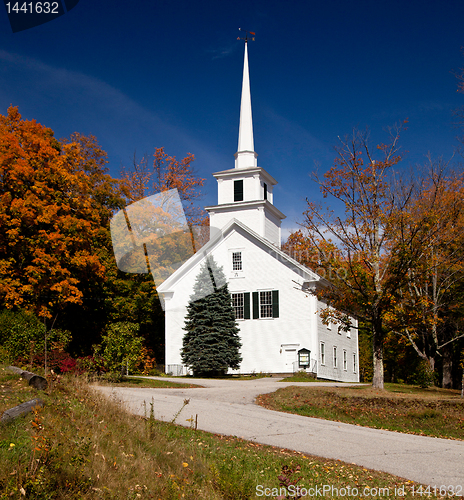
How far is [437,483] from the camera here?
6.62 m

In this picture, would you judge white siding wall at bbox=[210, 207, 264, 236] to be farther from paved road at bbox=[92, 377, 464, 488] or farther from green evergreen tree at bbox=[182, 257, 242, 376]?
paved road at bbox=[92, 377, 464, 488]

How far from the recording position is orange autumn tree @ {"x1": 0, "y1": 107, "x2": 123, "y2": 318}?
23844mm

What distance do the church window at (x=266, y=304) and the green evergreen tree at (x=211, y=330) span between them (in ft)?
4.99

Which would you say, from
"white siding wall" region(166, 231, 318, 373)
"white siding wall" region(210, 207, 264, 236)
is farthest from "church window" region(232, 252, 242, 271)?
"white siding wall" region(210, 207, 264, 236)

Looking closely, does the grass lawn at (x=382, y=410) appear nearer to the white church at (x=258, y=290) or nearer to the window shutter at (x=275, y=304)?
the white church at (x=258, y=290)

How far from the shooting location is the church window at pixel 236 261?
104 feet

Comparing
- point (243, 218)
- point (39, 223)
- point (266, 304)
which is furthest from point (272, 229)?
point (39, 223)

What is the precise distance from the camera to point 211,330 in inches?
1156

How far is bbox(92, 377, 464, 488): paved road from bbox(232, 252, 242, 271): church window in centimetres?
1747

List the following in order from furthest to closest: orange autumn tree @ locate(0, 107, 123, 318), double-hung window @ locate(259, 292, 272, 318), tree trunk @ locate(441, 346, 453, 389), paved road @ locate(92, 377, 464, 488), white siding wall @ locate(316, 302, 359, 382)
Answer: double-hung window @ locate(259, 292, 272, 318), white siding wall @ locate(316, 302, 359, 382), tree trunk @ locate(441, 346, 453, 389), orange autumn tree @ locate(0, 107, 123, 318), paved road @ locate(92, 377, 464, 488)

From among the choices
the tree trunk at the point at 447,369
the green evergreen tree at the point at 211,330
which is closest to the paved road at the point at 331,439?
the green evergreen tree at the point at 211,330

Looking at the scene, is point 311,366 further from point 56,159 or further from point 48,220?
point 56,159

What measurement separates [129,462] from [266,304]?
980 inches

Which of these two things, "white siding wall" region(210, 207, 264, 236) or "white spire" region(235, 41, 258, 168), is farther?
"white spire" region(235, 41, 258, 168)
